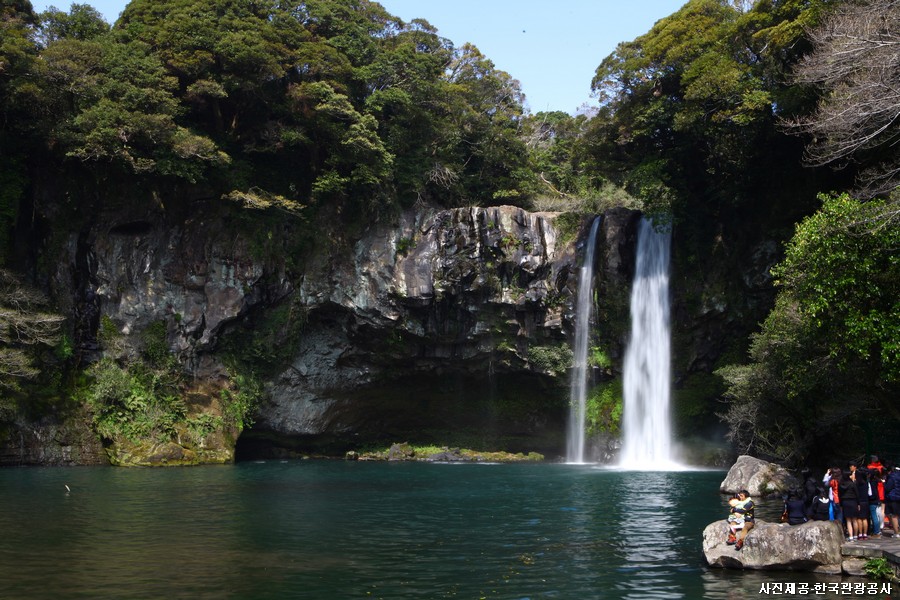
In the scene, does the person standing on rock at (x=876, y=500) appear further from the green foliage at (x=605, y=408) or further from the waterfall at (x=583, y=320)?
the waterfall at (x=583, y=320)

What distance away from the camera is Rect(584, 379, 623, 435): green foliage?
36062mm

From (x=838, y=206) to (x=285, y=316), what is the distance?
25708 millimetres

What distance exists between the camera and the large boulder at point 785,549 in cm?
1173

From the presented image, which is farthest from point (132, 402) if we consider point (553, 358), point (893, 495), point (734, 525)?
point (893, 495)

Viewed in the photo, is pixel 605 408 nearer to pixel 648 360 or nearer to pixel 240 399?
pixel 648 360

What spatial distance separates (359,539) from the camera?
15.0 metres

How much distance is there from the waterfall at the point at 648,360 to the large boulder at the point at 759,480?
485 inches

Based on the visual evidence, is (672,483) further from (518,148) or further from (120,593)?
(518,148)

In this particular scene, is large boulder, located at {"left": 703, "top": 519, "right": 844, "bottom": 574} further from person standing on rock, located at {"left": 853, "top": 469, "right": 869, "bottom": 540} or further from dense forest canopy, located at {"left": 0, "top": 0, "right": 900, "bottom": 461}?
dense forest canopy, located at {"left": 0, "top": 0, "right": 900, "bottom": 461}

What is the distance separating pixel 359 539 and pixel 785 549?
750cm

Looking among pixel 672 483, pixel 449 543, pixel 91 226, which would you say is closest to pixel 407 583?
pixel 449 543

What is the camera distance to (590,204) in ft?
122

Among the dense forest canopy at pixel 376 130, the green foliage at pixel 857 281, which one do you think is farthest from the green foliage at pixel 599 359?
the green foliage at pixel 857 281

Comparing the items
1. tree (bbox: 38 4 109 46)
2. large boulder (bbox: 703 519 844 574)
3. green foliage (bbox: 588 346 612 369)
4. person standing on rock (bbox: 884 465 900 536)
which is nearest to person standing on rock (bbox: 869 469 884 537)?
person standing on rock (bbox: 884 465 900 536)
